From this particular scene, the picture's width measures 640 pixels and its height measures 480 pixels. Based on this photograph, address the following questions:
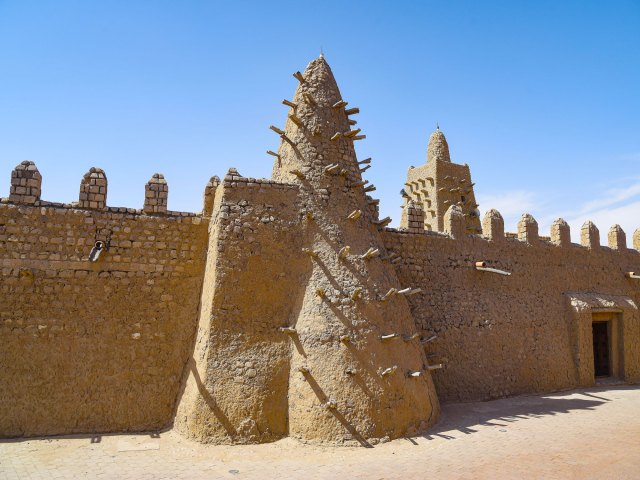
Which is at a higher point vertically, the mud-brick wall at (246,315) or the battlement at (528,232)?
the battlement at (528,232)

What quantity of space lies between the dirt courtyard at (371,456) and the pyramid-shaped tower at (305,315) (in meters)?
0.46

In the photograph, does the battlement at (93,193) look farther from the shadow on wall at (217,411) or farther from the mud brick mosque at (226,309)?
the shadow on wall at (217,411)

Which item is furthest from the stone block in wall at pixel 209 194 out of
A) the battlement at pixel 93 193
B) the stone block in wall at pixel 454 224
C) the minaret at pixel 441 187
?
the minaret at pixel 441 187

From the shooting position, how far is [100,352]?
381 inches

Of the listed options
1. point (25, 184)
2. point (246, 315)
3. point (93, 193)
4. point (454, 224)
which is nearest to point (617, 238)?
point (454, 224)

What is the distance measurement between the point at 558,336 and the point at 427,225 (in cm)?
1004

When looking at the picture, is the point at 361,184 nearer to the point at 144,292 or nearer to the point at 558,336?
the point at 144,292

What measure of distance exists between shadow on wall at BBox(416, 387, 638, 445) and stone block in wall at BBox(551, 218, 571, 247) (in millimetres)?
4583

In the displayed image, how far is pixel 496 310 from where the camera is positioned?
45.5 ft

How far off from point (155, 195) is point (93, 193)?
121 cm

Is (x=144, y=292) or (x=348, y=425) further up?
(x=144, y=292)

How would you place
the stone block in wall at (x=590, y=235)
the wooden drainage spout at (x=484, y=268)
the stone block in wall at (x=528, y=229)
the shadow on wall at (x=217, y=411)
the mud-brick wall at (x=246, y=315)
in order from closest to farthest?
the shadow on wall at (x=217, y=411) < the mud-brick wall at (x=246, y=315) < the wooden drainage spout at (x=484, y=268) < the stone block in wall at (x=528, y=229) < the stone block in wall at (x=590, y=235)

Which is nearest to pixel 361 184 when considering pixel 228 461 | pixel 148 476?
pixel 228 461

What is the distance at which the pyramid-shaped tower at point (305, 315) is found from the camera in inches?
360
